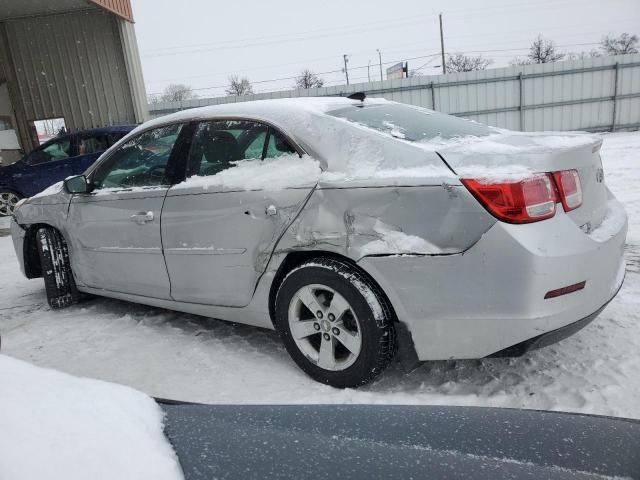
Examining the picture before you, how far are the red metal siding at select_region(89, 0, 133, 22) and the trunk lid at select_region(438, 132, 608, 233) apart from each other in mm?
10063

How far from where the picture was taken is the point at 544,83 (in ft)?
55.6

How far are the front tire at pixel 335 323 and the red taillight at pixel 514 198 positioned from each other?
2.10ft

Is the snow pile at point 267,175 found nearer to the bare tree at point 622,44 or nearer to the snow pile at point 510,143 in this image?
the snow pile at point 510,143

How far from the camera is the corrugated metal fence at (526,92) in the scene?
1673cm

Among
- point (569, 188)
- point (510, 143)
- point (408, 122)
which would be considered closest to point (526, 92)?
point (408, 122)

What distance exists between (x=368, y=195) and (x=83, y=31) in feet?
40.3

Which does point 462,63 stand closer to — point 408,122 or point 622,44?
point 622,44

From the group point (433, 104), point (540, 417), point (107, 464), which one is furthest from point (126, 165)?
point (433, 104)

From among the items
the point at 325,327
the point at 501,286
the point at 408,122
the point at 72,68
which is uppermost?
the point at 72,68

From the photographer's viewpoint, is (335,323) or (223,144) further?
(223,144)

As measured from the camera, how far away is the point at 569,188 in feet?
6.86

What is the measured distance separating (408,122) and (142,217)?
5.71 ft

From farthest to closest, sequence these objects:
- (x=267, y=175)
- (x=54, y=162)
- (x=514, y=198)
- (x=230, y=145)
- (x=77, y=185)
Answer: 1. (x=54, y=162)
2. (x=77, y=185)
3. (x=230, y=145)
4. (x=267, y=175)
5. (x=514, y=198)

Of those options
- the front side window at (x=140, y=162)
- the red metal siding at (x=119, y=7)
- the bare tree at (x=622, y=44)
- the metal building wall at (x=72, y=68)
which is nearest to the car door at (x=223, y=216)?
the front side window at (x=140, y=162)
